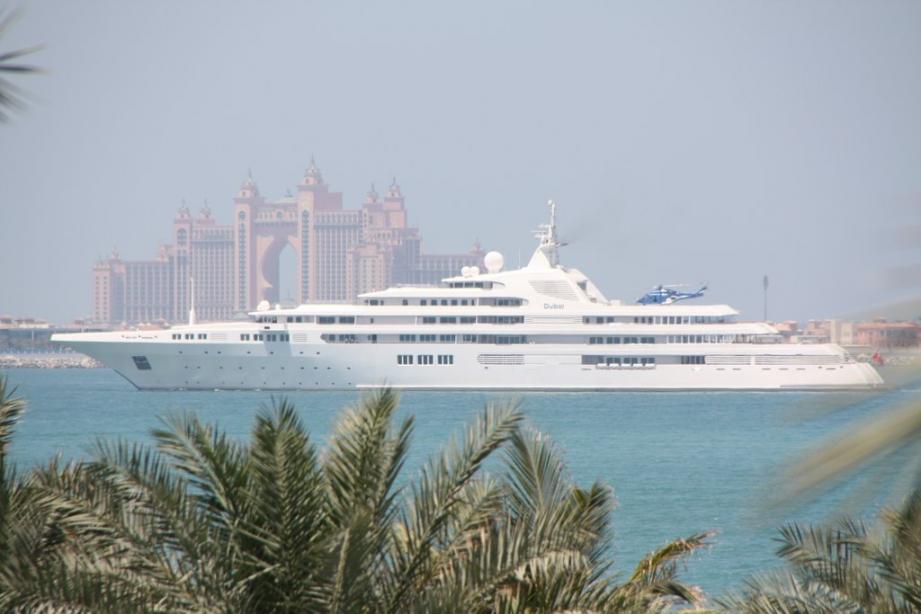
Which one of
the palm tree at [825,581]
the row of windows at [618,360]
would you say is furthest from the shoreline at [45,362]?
the palm tree at [825,581]

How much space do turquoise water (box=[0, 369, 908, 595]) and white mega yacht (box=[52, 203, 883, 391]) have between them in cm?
101

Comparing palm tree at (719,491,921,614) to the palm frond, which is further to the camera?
palm tree at (719,491,921,614)

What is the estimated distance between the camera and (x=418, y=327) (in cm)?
5469

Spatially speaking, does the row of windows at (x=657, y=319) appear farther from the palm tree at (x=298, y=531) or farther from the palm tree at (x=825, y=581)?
the palm tree at (x=298, y=531)

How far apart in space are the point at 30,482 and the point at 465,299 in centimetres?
4839

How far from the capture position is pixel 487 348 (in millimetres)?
54625

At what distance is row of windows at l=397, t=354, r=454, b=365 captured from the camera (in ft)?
179

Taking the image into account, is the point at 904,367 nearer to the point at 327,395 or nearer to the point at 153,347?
the point at 153,347

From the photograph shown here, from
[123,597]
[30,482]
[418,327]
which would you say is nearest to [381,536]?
[123,597]

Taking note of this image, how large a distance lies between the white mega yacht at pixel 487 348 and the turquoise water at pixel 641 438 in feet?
3.32

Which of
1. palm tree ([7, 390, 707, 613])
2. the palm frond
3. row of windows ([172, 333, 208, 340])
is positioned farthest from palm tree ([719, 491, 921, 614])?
row of windows ([172, 333, 208, 340])

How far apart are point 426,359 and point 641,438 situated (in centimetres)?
1565

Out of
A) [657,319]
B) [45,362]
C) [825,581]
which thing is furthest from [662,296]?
[45,362]

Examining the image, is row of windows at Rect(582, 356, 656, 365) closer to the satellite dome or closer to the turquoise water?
the turquoise water
